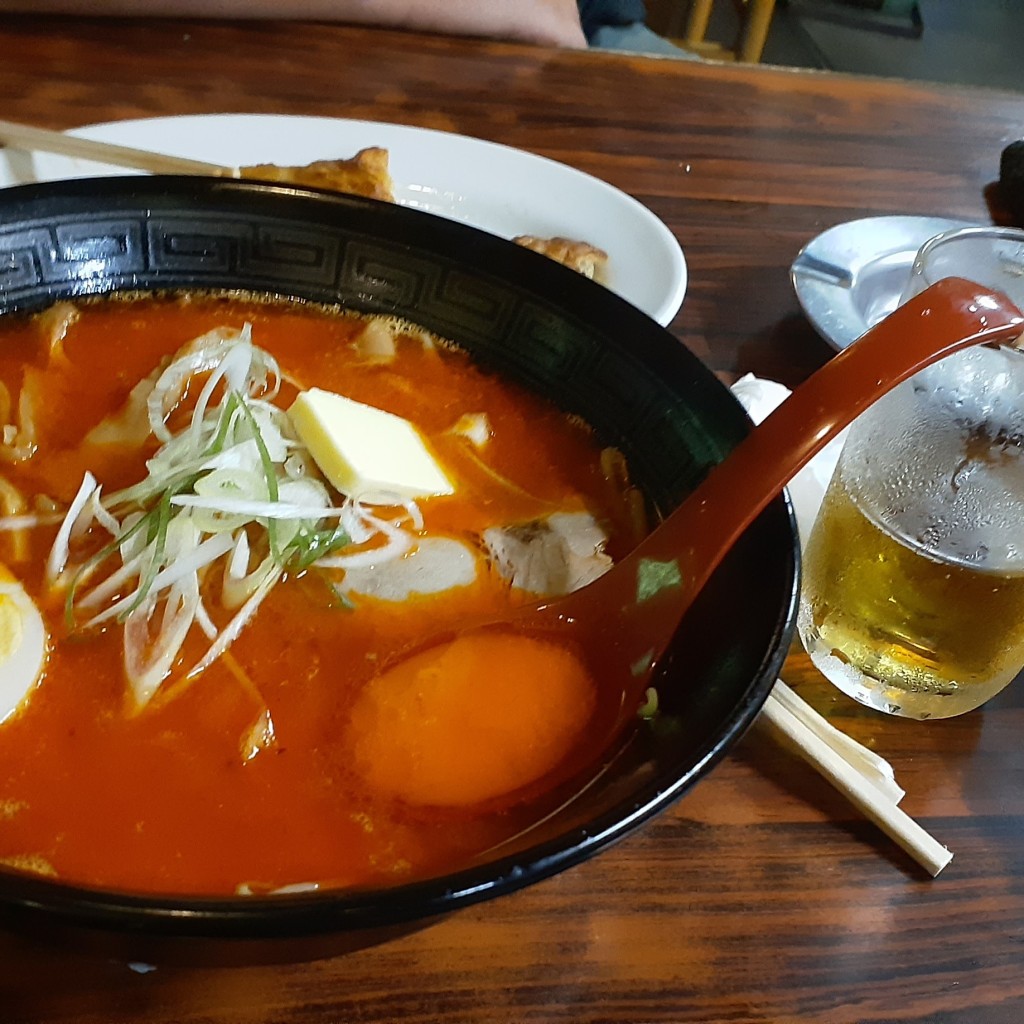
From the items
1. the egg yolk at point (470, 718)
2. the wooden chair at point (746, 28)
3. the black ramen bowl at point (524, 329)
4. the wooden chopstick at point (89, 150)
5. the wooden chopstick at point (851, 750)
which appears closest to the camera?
the black ramen bowl at point (524, 329)

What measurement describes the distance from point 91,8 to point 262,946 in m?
1.87

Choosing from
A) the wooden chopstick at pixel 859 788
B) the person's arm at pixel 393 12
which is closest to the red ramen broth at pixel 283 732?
the wooden chopstick at pixel 859 788

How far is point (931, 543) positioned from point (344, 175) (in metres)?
0.93

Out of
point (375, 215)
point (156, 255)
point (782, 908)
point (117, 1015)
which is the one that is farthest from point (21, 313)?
point (782, 908)

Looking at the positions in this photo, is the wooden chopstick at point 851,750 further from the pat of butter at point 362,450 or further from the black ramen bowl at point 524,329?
the pat of butter at point 362,450

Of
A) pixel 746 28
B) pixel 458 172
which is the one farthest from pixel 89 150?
pixel 746 28

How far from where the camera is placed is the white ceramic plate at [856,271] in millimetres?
1430

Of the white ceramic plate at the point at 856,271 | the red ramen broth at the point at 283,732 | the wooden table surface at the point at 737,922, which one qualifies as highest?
the white ceramic plate at the point at 856,271

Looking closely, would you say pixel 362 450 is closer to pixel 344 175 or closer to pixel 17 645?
pixel 17 645

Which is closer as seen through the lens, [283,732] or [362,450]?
[283,732]

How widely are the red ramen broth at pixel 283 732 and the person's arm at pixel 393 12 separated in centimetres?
112

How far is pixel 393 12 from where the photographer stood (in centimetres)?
210

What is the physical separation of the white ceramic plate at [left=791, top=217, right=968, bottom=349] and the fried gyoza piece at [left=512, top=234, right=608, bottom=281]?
11.4 inches

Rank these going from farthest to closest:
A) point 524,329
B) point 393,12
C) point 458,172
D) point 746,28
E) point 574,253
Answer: point 746,28, point 393,12, point 458,172, point 574,253, point 524,329
